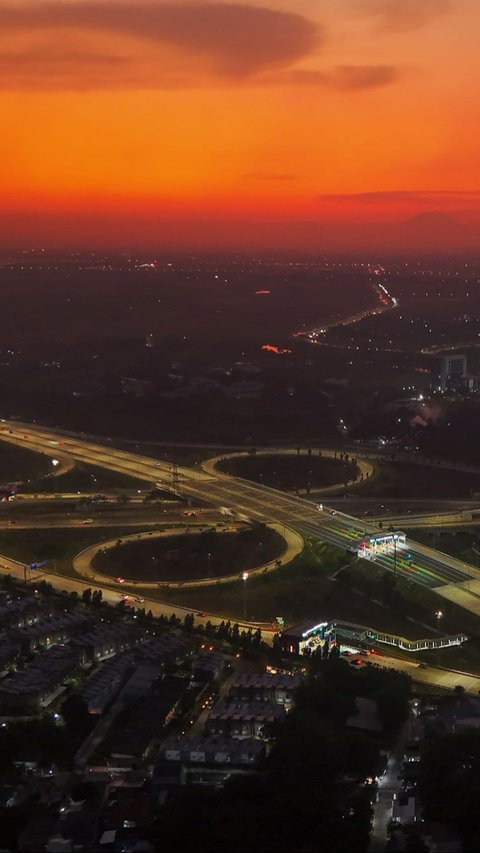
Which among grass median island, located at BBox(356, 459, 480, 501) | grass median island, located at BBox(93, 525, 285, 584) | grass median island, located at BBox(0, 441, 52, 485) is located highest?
grass median island, located at BBox(0, 441, 52, 485)

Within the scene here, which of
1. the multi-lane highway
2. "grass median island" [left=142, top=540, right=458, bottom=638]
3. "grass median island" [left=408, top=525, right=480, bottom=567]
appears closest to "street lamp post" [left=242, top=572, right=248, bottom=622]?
"grass median island" [left=142, top=540, right=458, bottom=638]

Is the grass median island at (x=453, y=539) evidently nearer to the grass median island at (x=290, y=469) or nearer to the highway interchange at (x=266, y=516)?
the highway interchange at (x=266, y=516)

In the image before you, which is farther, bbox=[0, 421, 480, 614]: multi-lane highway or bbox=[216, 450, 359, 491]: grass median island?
bbox=[216, 450, 359, 491]: grass median island

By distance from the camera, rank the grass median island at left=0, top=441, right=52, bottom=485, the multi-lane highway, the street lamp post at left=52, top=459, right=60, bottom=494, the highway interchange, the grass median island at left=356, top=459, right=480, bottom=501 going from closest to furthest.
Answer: the highway interchange → the multi-lane highway → the grass median island at left=356, top=459, right=480, bottom=501 → the street lamp post at left=52, top=459, right=60, bottom=494 → the grass median island at left=0, top=441, right=52, bottom=485

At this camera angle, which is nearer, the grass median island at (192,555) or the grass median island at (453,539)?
the grass median island at (192,555)

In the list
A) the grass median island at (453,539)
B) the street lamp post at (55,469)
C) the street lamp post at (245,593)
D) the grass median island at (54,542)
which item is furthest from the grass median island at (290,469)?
the street lamp post at (245,593)

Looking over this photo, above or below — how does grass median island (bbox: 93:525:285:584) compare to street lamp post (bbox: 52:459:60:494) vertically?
below

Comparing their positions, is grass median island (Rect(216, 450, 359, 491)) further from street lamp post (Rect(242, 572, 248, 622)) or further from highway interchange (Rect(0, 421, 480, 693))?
street lamp post (Rect(242, 572, 248, 622))
